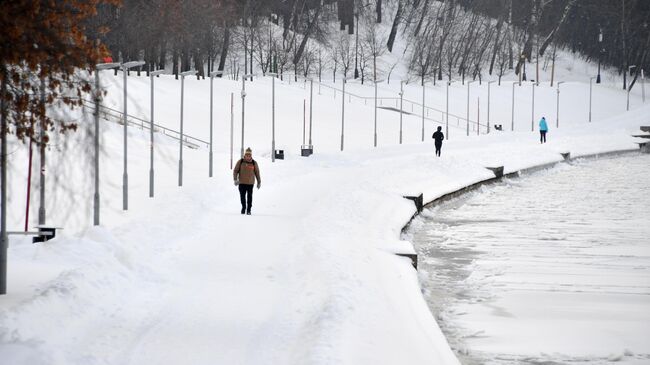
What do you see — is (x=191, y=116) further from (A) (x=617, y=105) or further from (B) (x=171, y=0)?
(A) (x=617, y=105)

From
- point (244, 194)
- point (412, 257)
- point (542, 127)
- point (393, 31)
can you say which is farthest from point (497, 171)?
point (393, 31)

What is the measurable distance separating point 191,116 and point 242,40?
3724 cm

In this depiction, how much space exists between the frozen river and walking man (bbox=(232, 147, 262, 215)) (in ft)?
15.2

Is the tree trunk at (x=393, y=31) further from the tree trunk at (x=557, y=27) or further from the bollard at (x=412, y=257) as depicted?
the bollard at (x=412, y=257)

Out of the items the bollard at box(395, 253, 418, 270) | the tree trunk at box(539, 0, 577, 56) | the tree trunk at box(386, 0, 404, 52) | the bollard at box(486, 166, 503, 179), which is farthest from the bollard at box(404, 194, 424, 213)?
the tree trunk at box(539, 0, 577, 56)

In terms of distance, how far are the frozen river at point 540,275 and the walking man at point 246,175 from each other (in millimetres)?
4626

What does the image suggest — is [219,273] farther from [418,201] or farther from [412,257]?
[418,201]

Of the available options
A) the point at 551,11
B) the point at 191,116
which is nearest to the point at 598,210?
the point at 191,116

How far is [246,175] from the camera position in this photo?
1131 inches

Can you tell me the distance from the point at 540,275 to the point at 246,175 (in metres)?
8.21

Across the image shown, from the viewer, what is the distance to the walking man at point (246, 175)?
28.5m

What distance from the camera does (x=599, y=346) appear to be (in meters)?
17.4

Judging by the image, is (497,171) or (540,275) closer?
(540,275)

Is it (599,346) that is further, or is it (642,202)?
(642,202)
